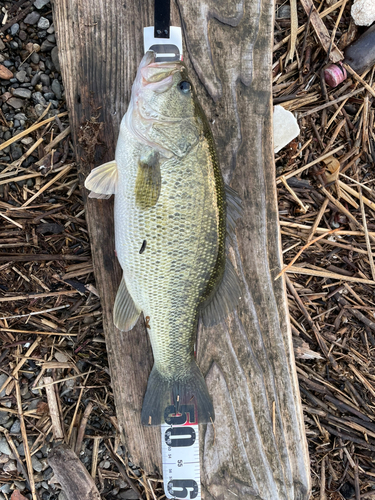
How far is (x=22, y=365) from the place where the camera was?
97.2 inches

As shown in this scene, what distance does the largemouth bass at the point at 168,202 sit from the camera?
1889 mm

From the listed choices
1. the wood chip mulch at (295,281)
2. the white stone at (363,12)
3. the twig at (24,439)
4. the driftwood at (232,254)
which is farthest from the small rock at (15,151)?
the white stone at (363,12)

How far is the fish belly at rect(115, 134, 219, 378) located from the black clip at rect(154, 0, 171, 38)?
2.92ft

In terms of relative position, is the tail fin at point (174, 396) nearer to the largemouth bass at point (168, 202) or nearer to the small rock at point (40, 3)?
the largemouth bass at point (168, 202)

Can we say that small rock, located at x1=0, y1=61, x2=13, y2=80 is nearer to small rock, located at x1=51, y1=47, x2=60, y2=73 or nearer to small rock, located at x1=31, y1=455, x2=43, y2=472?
small rock, located at x1=51, y1=47, x2=60, y2=73

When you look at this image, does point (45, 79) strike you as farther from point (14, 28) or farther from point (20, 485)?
point (20, 485)

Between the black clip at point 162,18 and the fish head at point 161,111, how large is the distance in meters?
0.44

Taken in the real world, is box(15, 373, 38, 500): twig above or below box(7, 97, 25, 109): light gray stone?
below

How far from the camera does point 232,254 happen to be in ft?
7.89

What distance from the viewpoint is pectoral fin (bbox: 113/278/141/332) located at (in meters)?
2.15

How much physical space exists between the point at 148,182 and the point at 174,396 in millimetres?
1364

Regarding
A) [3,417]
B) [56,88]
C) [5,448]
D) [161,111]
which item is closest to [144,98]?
[161,111]

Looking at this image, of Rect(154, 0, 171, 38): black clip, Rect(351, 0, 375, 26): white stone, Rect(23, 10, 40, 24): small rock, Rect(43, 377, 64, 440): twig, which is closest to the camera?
Rect(154, 0, 171, 38): black clip

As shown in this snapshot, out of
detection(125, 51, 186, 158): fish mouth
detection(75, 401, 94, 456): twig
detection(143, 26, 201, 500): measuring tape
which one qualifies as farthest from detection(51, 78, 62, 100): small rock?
detection(75, 401, 94, 456): twig
